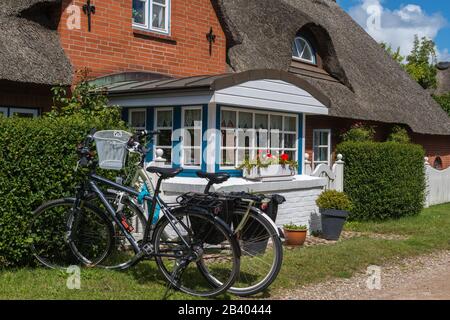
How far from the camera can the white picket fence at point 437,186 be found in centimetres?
1669

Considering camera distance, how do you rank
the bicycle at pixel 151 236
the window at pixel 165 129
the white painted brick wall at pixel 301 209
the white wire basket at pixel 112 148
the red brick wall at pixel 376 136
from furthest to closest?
the red brick wall at pixel 376 136, the white painted brick wall at pixel 301 209, the window at pixel 165 129, the white wire basket at pixel 112 148, the bicycle at pixel 151 236

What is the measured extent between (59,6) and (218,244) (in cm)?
591

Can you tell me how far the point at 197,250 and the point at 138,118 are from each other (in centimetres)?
472

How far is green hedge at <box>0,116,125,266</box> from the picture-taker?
6164 mm

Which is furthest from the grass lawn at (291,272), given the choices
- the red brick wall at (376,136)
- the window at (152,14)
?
the window at (152,14)

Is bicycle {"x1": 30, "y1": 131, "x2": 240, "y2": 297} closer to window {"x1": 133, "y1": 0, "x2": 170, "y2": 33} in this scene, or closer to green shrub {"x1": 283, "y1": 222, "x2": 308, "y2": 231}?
green shrub {"x1": 283, "y1": 222, "x2": 308, "y2": 231}

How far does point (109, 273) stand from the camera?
6.20m

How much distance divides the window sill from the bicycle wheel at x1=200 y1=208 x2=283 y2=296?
19.7ft

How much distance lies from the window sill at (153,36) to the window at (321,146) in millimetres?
5558
